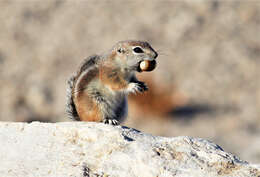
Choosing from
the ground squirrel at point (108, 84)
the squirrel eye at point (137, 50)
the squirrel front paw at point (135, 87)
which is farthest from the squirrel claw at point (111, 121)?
the squirrel eye at point (137, 50)

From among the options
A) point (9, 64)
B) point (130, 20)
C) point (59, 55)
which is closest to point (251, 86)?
point (130, 20)

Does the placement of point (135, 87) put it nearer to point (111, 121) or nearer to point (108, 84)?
point (108, 84)

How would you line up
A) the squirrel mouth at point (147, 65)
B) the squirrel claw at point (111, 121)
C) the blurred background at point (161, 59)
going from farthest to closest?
the blurred background at point (161, 59)
the squirrel mouth at point (147, 65)
the squirrel claw at point (111, 121)

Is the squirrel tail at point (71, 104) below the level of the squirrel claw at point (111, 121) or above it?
above

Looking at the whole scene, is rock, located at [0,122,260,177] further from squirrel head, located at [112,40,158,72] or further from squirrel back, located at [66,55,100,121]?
Answer: squirrel head, located at [112,40,158,72]

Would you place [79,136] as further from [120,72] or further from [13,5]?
[13,5]

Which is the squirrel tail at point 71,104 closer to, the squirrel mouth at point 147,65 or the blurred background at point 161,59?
the squirrel mouth at point 147,65

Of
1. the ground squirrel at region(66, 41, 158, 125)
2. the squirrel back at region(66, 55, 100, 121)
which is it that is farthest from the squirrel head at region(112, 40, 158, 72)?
the squirrel back at region(66, 55, 100, 121)

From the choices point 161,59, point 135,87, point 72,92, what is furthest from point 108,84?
point 161,59

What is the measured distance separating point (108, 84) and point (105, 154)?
63.1 inches

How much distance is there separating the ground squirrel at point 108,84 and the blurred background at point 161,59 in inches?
157

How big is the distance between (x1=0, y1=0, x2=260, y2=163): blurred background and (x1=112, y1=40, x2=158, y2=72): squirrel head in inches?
154

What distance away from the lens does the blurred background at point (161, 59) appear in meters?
11.2

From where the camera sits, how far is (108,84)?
5.59 metres
